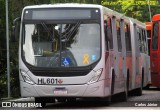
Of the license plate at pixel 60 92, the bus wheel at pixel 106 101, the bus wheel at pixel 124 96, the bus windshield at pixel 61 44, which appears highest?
the bus windshield at pixel 61 44

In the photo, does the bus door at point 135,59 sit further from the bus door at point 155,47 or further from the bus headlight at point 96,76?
the bus headlight at point 96,76

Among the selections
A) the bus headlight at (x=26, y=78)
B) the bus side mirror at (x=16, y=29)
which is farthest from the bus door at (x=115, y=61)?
the bus side mirror at (x=16, y=29)

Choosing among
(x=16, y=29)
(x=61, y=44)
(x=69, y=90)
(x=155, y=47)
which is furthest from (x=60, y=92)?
(x=155, y=47)

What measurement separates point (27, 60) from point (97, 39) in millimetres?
2157

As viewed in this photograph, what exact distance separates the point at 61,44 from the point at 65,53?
31 centimetres

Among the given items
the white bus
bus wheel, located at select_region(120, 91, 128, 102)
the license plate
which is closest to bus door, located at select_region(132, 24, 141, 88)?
bus wheel, located at select_region(120, 91, 128, 102)

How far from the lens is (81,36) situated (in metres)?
18.2

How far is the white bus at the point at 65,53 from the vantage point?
17.9 meters

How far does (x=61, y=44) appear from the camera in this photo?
18.2 m

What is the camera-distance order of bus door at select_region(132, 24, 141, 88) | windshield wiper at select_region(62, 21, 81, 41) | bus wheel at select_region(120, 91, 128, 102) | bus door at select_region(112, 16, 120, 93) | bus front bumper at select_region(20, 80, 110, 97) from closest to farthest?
bus front bumper at select_region(20, 80, 110, 97) < windshield wiper at select_region(62, 21, 81, 41) < bus door at select_region(112, 16, 120, 93) < bus wheel at select_region(120, 91, 128, 102) < bus door at select_region(132, 24, 141, 88)

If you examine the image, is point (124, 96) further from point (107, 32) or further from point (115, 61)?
point (107, 32)

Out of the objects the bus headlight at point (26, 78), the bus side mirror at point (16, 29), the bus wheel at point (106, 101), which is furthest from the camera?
the bus wheel at point (106, 101)

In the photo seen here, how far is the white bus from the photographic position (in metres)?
17.9

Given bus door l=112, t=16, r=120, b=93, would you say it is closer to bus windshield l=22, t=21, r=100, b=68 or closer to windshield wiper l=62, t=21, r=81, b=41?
bus windshield l=22, t=21, r=100, b=68
